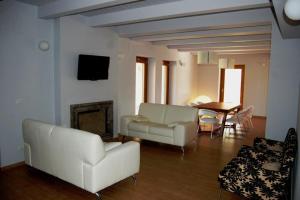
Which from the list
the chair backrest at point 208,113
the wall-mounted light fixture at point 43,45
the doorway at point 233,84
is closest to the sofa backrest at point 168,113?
the chair backrest at point 208,113

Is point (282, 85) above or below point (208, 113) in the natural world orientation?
above

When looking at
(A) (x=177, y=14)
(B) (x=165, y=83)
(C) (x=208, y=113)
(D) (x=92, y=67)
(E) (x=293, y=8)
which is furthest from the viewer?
(B) (x=165, y=83)

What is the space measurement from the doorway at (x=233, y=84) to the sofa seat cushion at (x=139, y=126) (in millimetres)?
5845

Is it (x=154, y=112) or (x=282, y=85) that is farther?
(x=154, y=112)

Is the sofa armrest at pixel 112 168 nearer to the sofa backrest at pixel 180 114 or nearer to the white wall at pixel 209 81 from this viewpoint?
the sofa backrest at pixel 180 114

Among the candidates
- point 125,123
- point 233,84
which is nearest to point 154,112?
point 125,123

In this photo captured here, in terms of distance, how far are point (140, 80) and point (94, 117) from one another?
2661 millimetres

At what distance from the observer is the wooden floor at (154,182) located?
326 cm

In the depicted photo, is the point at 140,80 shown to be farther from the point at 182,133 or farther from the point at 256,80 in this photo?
the point at 256,80

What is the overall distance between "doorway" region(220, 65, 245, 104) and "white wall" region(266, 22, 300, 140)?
5.93 meters

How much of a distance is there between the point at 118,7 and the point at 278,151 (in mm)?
3586

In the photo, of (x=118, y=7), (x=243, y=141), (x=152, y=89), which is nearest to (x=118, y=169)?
(x=118, y=7)

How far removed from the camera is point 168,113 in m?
5.80

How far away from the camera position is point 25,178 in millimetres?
3750
